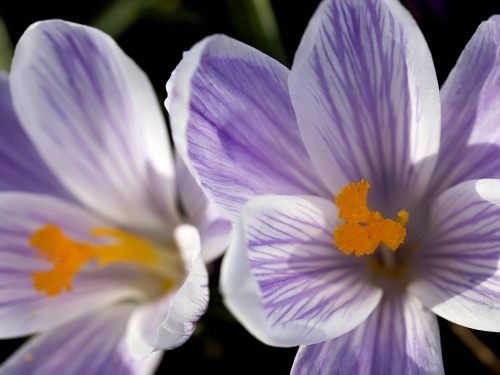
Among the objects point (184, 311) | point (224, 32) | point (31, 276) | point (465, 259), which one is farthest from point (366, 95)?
point (31, 276)

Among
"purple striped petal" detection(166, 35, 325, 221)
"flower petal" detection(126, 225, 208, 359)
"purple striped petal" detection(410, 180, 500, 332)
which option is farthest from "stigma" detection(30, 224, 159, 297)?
"purple striped petal" detection(410, 180, 500, 332)

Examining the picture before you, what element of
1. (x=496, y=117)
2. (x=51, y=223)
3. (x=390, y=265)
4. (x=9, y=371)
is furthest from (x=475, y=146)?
(x=9, y=371)

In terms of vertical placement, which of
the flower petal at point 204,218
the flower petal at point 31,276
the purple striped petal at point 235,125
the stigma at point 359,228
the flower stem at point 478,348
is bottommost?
the flower stem at point 478,348

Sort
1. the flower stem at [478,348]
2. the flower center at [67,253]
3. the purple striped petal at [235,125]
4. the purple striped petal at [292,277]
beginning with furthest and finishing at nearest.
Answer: the flower stem at [478,348] → the flower center at [67,253] → the purple striped petal at [235,125] → the purple striped petal at [292,277]

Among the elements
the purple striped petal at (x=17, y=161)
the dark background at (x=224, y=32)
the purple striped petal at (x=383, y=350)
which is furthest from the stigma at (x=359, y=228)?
the purple striped petal at (x=17, y=161)

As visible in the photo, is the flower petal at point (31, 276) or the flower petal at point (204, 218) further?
the flower petal at point (31, 276)

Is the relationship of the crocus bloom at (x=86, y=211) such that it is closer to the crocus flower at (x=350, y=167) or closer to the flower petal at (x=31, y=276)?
the flower petal at (x=31, y=276)

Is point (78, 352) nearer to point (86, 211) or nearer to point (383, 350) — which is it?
point (86, 211)

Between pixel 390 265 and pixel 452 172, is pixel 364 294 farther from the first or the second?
pixel 452 172
